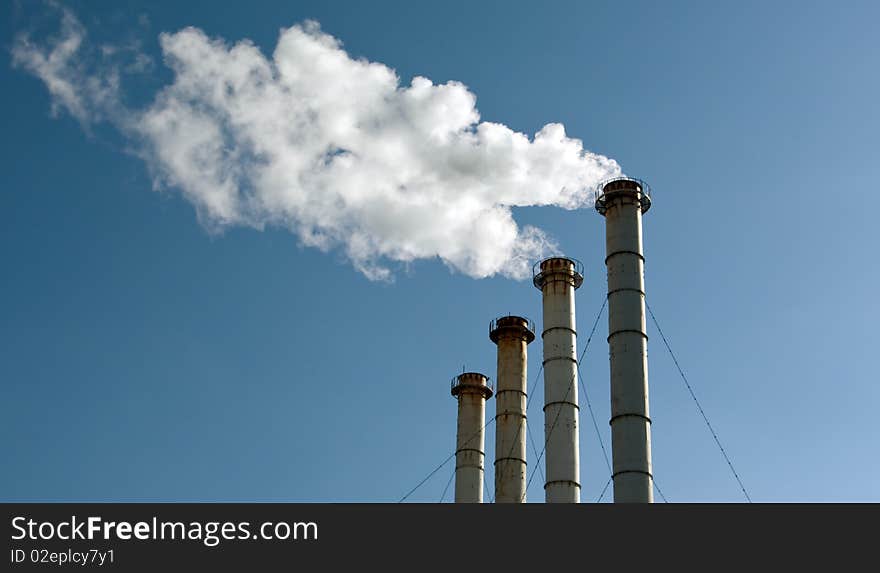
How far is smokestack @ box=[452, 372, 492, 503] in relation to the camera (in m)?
47.8

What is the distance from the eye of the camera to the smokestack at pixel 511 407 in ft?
149

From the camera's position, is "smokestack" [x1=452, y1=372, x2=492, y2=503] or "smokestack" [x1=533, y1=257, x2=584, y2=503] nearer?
"smokestack" [x1=533, y1=257, x2=584, y2=503]

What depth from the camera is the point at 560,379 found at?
4362 cm

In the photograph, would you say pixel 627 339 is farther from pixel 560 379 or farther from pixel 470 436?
pixel 470 436

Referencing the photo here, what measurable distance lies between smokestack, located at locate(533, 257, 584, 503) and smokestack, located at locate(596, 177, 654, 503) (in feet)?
24.2

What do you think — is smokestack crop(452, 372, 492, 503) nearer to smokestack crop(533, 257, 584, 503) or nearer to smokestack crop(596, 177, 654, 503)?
smokestack crop(533, 257, 584, 503)

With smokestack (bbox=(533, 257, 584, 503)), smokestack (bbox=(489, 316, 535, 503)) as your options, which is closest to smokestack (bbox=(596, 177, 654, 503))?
smokestack (bbox=(533, 257, 584, 503))

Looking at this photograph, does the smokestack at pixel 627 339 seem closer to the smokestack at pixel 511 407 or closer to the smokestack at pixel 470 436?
the smokestack at pixel 511 407

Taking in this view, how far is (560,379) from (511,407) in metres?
4.34

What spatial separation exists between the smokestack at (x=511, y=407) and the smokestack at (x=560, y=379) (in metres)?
3.24
